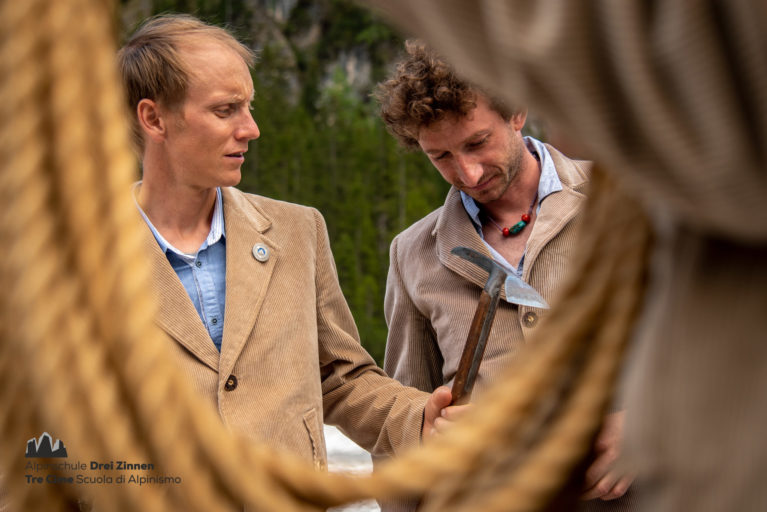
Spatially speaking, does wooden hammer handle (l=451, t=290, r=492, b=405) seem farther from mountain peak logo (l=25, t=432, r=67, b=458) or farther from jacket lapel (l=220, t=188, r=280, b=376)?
mountain peak logo (l=25, t=432, r=67, b=458)

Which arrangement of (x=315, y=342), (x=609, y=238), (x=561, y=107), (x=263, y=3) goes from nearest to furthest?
(x=561, y=107) → (x=609, y=238) → (x=315, y=342) → (x=263, y=3)

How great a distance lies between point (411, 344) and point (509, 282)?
0.43 m

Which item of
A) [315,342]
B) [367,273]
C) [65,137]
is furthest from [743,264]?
[367,273]

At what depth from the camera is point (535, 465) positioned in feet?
1.48

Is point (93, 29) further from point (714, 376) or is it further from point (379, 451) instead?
point (379, 451)

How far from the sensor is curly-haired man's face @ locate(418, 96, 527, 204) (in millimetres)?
1972

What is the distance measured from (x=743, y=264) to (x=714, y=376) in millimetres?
64

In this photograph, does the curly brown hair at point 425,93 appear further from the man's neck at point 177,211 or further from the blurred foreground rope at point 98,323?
the blurred foreground rope at point 98,323

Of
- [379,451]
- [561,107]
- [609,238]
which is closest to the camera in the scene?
[561,107]

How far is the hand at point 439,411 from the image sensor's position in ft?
5.24

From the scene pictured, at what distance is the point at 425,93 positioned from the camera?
6.48 feet

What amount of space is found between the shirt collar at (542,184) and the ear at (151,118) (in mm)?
812

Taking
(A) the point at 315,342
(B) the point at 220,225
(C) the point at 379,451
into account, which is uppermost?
(B) the point at 220,225

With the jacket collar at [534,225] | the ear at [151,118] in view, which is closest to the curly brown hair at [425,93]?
the jacket collar at [534,225]
